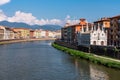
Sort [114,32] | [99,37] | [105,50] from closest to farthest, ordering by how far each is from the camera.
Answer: [105,50] < [114,32] < [99,37]

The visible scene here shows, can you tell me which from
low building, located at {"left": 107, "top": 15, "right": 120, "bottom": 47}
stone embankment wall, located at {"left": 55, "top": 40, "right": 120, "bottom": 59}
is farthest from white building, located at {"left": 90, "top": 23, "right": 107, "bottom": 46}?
stone embankment wall, located at {"left": 55, "top": 40, "right": 120, "bottom": 59}

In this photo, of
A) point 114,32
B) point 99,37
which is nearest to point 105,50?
point 114,32

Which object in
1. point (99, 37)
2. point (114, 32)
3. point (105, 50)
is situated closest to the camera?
point (105, 50)

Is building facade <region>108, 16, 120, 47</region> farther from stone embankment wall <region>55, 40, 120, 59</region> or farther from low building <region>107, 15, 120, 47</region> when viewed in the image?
stone embankment wall <region>55, 40, 120, 59</region>

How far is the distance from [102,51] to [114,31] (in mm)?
11833

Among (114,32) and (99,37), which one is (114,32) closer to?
(114,32)

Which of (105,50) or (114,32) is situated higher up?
(114,32)

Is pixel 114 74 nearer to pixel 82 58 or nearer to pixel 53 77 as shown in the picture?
pixel 53 77

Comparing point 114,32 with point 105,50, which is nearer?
point 105,50

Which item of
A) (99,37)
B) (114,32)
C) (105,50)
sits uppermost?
(114,32)

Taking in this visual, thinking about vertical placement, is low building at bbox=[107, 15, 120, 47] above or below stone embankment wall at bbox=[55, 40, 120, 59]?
above

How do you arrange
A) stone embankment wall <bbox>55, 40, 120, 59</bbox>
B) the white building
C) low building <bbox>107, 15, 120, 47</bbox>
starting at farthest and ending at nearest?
1. the white building
2. low building <bbox>107, 15, 120, 47</bbox>
3. stone embankment wall <bbox>55, 40, 120, 59</bbox>

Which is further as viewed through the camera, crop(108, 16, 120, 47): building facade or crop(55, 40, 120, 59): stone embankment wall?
crop(108, 16, 120, 47): building facade

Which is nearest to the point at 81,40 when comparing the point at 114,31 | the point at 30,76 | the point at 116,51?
the point at 114,31
